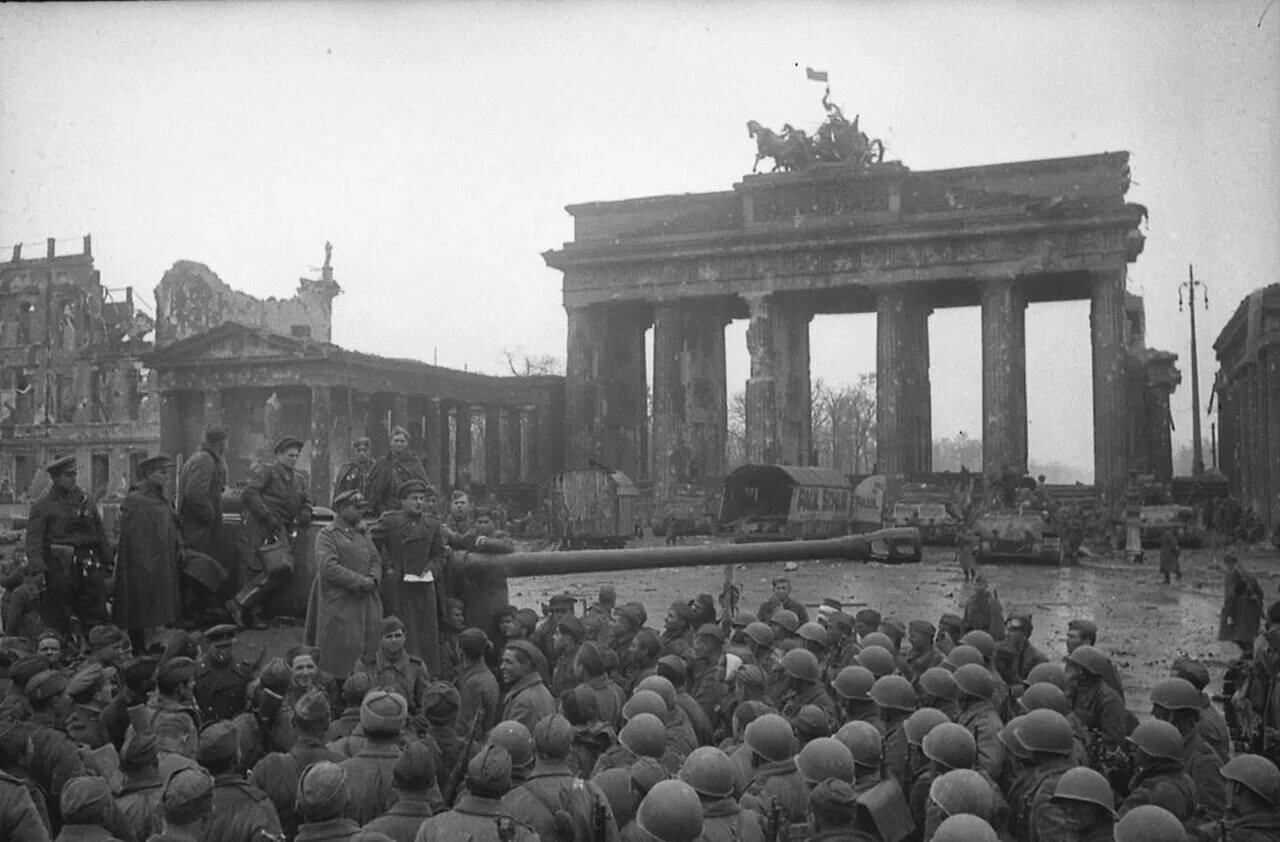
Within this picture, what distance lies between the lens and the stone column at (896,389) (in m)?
39.5

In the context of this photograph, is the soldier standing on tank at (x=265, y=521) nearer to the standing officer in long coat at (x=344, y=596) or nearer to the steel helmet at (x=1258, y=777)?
the standing officer in long coat at (x=344, y=596)

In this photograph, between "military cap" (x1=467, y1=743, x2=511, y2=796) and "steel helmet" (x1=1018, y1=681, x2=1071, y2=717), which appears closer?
"military cap" (x1=467, y1=743, x2=511, y2=796)

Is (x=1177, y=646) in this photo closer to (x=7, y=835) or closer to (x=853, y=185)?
(x=7, y=835)

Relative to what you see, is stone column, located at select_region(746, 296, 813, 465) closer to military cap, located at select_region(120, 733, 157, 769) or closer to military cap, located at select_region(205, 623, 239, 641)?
military cap, located at select_region(205, 623, 239, 641)

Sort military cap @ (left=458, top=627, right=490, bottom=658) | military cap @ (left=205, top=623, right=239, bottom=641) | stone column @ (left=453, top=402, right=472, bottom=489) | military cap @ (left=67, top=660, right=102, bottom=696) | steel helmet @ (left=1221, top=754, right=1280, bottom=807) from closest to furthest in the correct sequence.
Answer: steel helmet @ (left=1221, top=754, right=1280, bottom=807)
military cap @ (left=67, top=660, right=102, bottom=696)
military cap @ (left=458, top=627, right=490, bottom=658)
military cap @ (left=205, top=623, right=239, bottom=641)
stone column @ (left=453, top=402, right=472, bottom=489)

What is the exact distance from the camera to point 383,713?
17.8 feet

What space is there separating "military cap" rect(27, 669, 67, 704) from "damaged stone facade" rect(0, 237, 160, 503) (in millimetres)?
51211

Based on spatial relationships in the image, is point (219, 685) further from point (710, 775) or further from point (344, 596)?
point (710, 775)

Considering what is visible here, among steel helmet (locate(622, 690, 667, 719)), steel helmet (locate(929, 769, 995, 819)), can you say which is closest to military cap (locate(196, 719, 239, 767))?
steel helmet (locate(622, 690, 667, 719))

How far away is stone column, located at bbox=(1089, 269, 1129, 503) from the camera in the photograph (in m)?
36.8

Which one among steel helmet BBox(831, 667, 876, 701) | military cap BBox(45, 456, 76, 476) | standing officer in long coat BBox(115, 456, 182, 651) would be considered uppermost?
military cap BBox(45, 456, 76, 476)

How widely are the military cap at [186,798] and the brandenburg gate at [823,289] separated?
34784 millimetres

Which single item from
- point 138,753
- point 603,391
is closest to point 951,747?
point 138,753

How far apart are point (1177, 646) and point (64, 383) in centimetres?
5206
